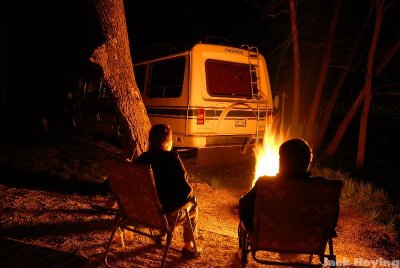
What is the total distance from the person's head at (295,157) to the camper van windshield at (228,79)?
4.48 metres

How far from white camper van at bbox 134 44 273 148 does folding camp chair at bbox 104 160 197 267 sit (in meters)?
3.90

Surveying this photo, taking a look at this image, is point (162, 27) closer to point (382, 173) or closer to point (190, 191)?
point (382, 173)

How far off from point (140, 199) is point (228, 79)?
4.92 meters

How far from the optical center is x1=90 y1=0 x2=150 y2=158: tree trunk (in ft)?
16.6

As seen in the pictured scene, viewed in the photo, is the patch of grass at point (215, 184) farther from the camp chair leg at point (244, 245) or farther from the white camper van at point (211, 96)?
the camp chair leg at point (244, 245)

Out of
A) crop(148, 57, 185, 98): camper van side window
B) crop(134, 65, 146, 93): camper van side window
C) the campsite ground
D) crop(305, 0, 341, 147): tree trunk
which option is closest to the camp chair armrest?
the campsite ground

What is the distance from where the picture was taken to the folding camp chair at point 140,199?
326 cm

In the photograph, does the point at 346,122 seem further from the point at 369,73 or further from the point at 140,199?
the point at 140,199

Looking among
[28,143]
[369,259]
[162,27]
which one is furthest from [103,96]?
[162,27]

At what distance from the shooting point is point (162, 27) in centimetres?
2203

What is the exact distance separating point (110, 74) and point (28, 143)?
7.48 meters

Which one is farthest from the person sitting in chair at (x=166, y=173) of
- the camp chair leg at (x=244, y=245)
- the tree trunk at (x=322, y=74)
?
the tree trunk at (x=322, y=74)

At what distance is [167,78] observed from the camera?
8.23 metres

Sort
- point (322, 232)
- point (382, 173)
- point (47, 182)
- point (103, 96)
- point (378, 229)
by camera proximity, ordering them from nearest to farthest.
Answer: point (322, 232) < point (378, 229) < point (47, 182) < point (382, 173) < point (103, 96)
